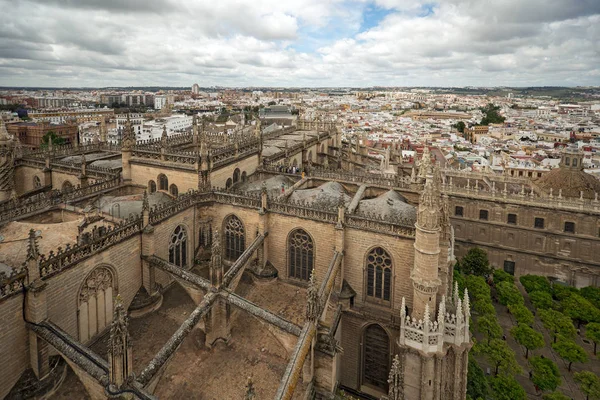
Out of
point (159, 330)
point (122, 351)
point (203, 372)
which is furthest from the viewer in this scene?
point (159, 330)

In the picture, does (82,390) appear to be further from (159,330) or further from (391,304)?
(391,304)

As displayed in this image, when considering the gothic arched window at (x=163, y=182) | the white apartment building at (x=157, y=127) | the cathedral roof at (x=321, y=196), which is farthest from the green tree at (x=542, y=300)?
the white apartment building at (x=157, y=127)

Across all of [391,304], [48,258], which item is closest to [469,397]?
[391,304]

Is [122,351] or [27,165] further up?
[27,165]

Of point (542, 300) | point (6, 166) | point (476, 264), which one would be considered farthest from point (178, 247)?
point (476, 264)

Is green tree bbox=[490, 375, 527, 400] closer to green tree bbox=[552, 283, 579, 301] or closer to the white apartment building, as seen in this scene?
A: green tree bbox=[552, 283, 579, 301]

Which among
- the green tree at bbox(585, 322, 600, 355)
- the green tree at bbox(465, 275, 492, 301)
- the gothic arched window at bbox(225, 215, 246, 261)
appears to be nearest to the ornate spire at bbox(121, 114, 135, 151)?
the gothic arched window at bbox(225, 215, 246, 261)

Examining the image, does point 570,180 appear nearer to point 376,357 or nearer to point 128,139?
point 376,357
